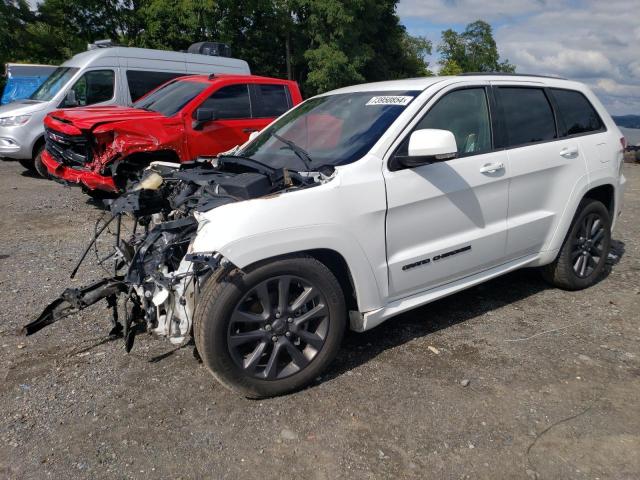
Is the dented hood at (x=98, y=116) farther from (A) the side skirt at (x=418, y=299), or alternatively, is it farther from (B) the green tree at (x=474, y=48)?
(B) the green tree at (x=474, y=48)

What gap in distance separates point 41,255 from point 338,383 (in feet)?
12.9

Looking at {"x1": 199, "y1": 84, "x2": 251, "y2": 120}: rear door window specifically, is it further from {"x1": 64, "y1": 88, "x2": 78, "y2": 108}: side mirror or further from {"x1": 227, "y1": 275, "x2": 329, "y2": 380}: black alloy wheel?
{"x1": 227, "y1": 275, "x2": 329, "y2": 380}: black alloy wheel

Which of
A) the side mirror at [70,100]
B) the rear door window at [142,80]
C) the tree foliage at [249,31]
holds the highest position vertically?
the tree foliage at [249,31]

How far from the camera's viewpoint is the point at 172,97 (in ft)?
26.7

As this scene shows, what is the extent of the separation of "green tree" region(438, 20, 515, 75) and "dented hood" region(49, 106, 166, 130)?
5572 cm

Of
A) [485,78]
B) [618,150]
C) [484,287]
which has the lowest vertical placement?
[484,287]

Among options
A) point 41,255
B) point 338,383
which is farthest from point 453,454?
point 41,255

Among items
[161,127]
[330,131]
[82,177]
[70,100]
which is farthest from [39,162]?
[330,131]

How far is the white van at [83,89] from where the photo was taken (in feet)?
31.8

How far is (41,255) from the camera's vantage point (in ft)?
18.7

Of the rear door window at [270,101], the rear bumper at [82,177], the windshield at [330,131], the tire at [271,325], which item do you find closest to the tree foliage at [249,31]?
the rear door window at [270,101]

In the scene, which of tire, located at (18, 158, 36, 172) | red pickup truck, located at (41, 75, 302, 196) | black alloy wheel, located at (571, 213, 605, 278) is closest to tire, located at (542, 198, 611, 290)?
black alloy wheel, located at (571, 213, 605, 278)

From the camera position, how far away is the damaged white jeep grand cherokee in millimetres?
2906

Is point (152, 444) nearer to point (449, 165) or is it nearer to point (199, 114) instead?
point (449, 165)
